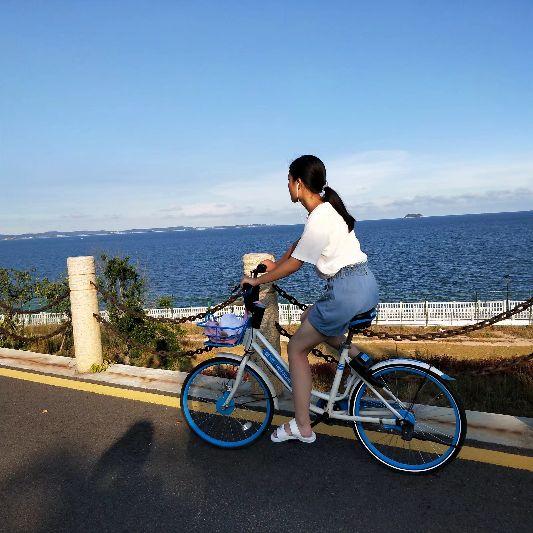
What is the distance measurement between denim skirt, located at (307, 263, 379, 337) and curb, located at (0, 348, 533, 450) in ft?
5.17

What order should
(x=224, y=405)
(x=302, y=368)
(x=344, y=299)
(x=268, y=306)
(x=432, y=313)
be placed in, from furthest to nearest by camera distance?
1. (x=432, y=313)
2. (x=268, y=306)
3. (x=224, y=405)
4. (x=302, y=368)
5. (x=344, y=299)

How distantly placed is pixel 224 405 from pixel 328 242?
175 centimetres

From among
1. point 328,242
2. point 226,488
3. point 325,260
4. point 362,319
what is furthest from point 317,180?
point 226,488

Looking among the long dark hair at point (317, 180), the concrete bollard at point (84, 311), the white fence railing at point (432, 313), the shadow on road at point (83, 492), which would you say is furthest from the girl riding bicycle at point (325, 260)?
the white fence railing at point (432, 313)

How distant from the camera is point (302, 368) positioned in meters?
3.80

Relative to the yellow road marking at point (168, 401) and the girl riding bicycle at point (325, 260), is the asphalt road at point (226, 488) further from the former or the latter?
the girl riding bicycle at point (325, 260)

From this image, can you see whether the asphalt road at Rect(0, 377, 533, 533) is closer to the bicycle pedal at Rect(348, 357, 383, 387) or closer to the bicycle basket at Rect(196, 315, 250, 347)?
the bicycle pedal at Rect(348, 357, 383, 387)

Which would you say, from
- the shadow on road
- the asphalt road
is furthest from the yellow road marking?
the shadow on road

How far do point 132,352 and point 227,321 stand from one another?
345 inches

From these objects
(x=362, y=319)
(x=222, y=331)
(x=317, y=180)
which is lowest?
(x=222, y=331)

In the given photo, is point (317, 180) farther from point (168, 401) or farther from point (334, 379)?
point (168, 401)

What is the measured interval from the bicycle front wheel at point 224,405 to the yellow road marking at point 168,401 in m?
0.15

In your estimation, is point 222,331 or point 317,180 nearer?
point 317,180

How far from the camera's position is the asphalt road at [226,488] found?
3.19 m
